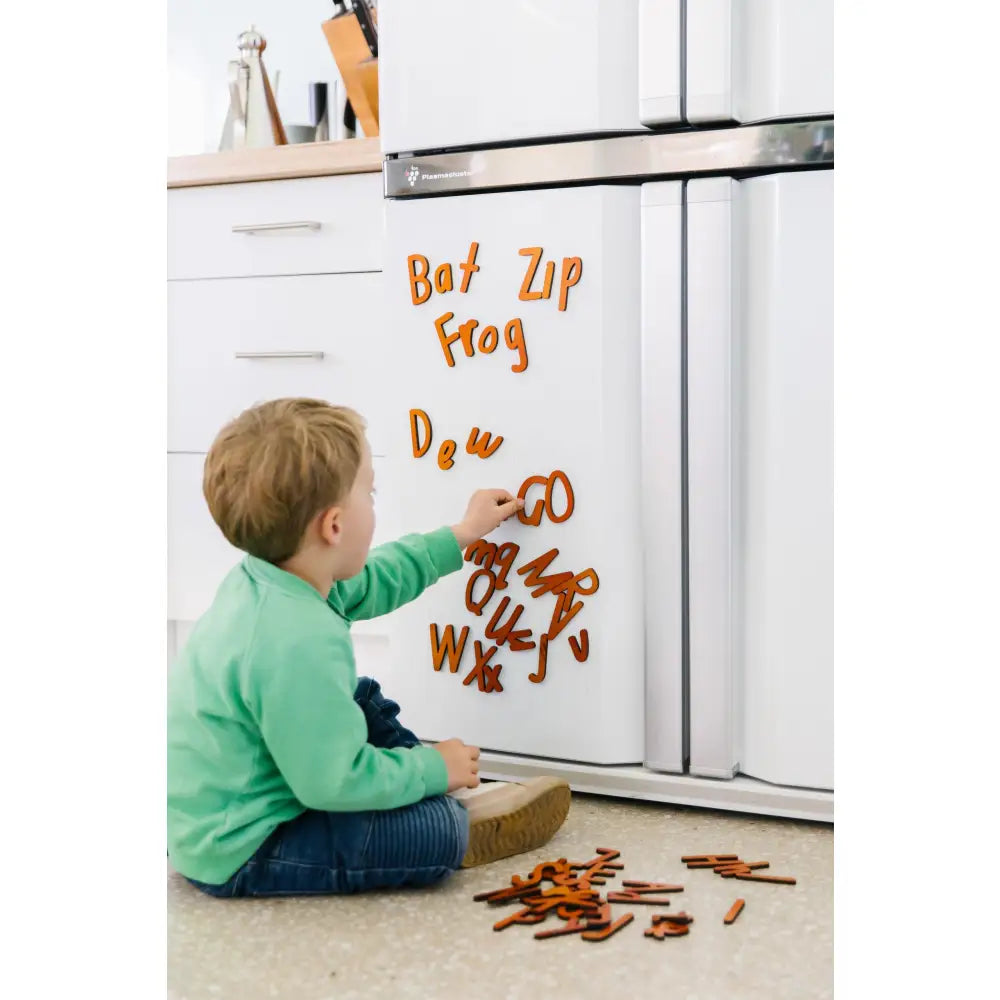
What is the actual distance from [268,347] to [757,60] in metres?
0.82

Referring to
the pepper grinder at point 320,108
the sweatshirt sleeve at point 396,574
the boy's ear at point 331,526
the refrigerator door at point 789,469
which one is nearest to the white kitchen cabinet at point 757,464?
the refrigerator door at point 789,469

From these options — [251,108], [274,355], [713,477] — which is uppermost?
[251,108]

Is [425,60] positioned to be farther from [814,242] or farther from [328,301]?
[814,242]

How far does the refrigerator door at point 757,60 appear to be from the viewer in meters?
1.24

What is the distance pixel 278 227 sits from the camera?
5.59ft

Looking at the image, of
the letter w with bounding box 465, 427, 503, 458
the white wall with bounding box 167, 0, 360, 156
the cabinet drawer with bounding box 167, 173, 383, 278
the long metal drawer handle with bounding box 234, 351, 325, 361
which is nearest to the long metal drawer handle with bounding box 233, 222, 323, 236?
the cabinet drawer with bounding box 167, 173, 383, 278

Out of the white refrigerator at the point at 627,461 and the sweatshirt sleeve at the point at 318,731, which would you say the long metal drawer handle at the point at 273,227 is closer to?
the white refrigerator at the point at 627,461

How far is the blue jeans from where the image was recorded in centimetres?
116

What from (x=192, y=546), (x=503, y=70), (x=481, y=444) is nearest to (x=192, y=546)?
(x=192, y=546)

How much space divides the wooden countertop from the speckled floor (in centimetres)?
96

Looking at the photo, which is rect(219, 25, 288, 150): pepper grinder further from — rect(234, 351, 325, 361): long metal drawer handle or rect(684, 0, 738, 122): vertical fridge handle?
rect(684, 0, 738, 122): vertical fridge handle

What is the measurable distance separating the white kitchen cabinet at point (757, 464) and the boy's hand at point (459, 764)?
28 centimetres

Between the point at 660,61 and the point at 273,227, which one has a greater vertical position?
the point at 660,61

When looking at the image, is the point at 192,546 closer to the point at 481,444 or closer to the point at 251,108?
the point at 481,444
